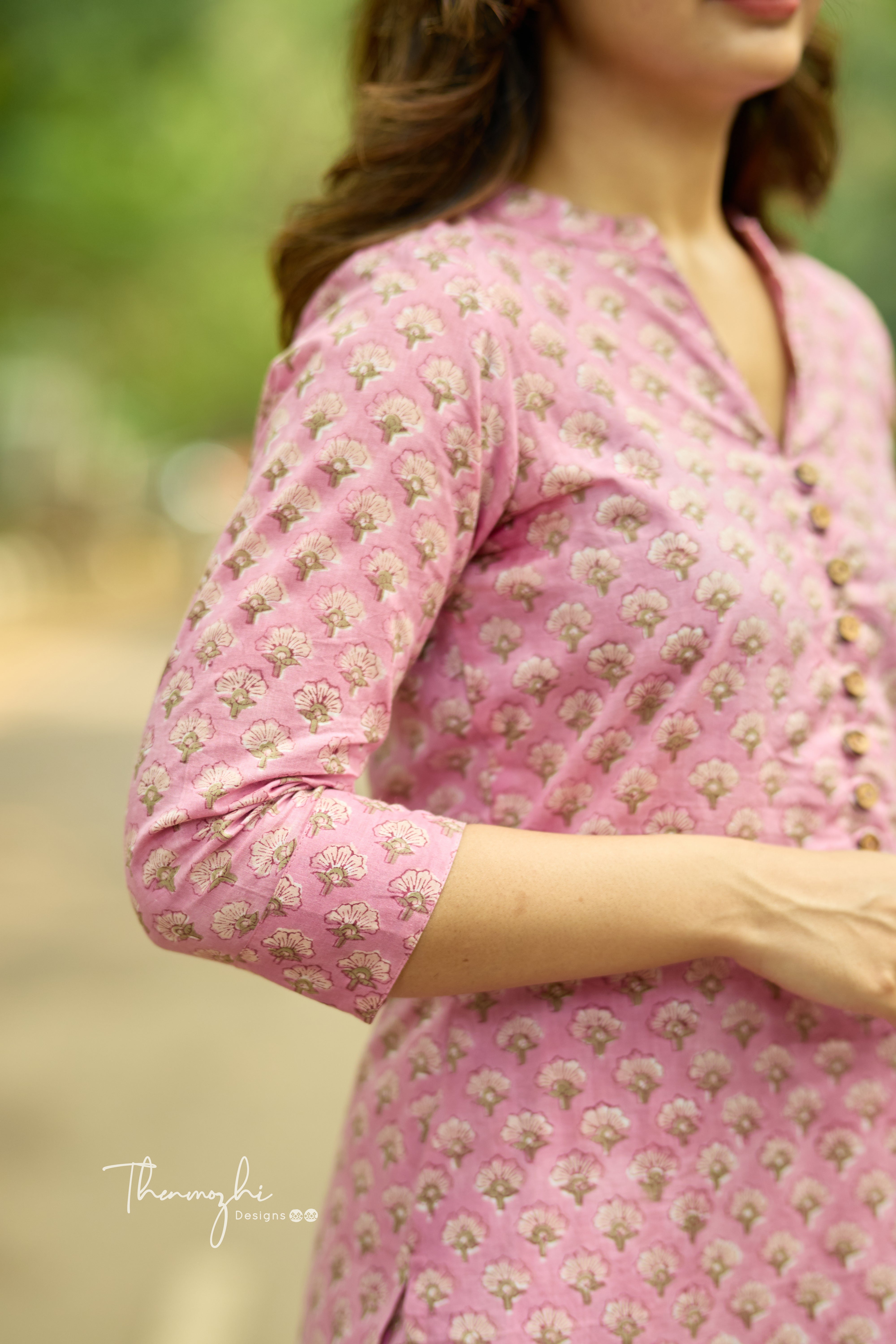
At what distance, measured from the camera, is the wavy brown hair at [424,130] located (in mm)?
1340

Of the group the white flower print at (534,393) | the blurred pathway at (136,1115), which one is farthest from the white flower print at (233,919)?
the blurred pathway at (136,1115)

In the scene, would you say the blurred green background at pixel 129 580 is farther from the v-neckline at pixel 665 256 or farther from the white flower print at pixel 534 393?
the white flower print at pixel 534 393

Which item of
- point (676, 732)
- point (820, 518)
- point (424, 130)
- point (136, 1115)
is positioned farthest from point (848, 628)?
point (136, 1115)

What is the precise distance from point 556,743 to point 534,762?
3 centimetres

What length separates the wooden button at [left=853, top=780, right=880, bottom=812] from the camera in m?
1.24

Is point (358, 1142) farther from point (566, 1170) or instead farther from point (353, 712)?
point (353, 712)

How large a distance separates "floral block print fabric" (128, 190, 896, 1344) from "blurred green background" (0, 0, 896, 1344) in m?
0.77

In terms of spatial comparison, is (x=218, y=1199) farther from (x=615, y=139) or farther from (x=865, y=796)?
(x=615, y=139)

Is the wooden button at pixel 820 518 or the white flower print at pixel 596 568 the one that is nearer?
the white flower print at pixel 596 568

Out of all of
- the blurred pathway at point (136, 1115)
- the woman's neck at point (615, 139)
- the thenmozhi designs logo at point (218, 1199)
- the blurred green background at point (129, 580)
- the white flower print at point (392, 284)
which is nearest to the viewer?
the white flower print at point (392, 284)

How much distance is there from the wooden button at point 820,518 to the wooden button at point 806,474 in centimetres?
2

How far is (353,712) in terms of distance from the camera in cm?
105

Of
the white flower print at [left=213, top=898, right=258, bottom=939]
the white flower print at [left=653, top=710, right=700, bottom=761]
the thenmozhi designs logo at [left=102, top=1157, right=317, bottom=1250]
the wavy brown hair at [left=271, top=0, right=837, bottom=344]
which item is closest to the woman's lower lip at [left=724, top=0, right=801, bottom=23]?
the wavy brown hair at [left=271, top=0, right=837, bottom=344]

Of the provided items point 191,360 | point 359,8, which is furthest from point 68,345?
point 359,8
